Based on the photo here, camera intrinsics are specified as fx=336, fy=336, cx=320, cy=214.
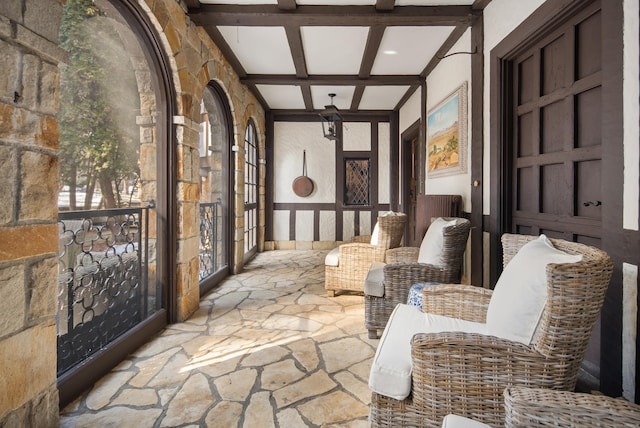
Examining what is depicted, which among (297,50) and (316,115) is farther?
(316,115)

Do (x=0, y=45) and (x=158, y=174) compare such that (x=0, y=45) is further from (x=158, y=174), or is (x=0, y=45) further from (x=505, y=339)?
(x=505, y=339)

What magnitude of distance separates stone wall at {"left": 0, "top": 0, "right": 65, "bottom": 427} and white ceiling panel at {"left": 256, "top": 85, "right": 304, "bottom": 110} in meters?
4.03

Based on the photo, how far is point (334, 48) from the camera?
150 inches

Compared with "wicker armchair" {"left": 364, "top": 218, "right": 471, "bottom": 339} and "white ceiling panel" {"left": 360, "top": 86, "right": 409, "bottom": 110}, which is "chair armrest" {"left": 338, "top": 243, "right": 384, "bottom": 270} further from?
"white ceiling panel" {"left": 360, "top": 86, "right": 409, "bottom": 110}

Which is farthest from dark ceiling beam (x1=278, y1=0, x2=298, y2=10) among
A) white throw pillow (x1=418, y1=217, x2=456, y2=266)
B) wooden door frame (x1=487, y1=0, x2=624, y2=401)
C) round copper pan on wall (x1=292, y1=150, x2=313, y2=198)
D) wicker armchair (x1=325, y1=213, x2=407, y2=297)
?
round copper pan on wall (x1=292, y1=150, x2=313, y2=198)

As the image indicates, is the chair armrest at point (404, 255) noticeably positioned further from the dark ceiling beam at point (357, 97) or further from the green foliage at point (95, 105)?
the dark ceiling beam at point (357, 97)

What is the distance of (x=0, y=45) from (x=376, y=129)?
19.7 ft

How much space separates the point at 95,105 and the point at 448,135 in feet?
11.7

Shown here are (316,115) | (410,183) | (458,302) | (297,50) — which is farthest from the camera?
(316,115)

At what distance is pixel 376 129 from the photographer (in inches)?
263

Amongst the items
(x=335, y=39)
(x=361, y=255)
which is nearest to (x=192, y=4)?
(x=335, y=39)

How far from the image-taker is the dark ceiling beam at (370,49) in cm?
337

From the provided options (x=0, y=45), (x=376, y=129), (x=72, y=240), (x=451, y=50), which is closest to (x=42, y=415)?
(x=72, y=240)

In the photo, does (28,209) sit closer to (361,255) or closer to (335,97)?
(361,255)
